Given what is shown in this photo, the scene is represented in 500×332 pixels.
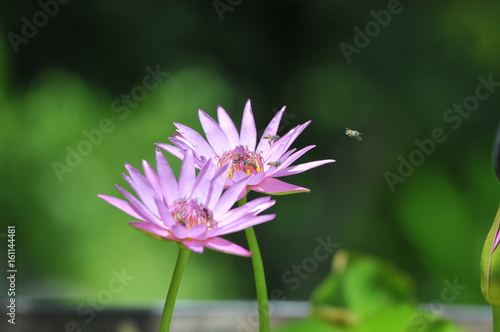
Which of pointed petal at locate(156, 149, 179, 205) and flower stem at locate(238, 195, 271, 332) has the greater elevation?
pointed petal at locate(156, 149, 179, 205)

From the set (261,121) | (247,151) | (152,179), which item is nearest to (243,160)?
(247,151)

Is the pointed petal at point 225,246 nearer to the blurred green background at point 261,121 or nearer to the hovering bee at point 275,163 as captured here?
the hovering bee at point 275,163

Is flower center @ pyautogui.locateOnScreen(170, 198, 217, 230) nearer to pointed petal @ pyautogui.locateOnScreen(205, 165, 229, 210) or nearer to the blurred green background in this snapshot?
pointed petal @ pyautogui.locateOnScreen(205, 165, 229, 210)

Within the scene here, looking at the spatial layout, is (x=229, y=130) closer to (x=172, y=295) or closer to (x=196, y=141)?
(x=196, y=141)

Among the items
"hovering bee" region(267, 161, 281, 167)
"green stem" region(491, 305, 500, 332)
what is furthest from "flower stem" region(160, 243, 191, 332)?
"green stem" region(491, 305, 500, 332)

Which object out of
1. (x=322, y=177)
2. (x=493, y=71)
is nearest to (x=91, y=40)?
(x=322, y=177)

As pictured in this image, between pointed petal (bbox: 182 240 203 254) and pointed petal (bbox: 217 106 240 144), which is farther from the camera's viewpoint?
pointed petal (bbox: 217 106 240 144)

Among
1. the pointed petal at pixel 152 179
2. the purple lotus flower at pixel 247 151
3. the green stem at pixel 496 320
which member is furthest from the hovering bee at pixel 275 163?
the green stem at pixel 496 320

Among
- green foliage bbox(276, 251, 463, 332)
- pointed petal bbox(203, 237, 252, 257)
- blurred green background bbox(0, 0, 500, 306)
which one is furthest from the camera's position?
blurred green background bbox(0, 0, 500, 306)

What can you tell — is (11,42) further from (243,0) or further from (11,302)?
(11,302)
